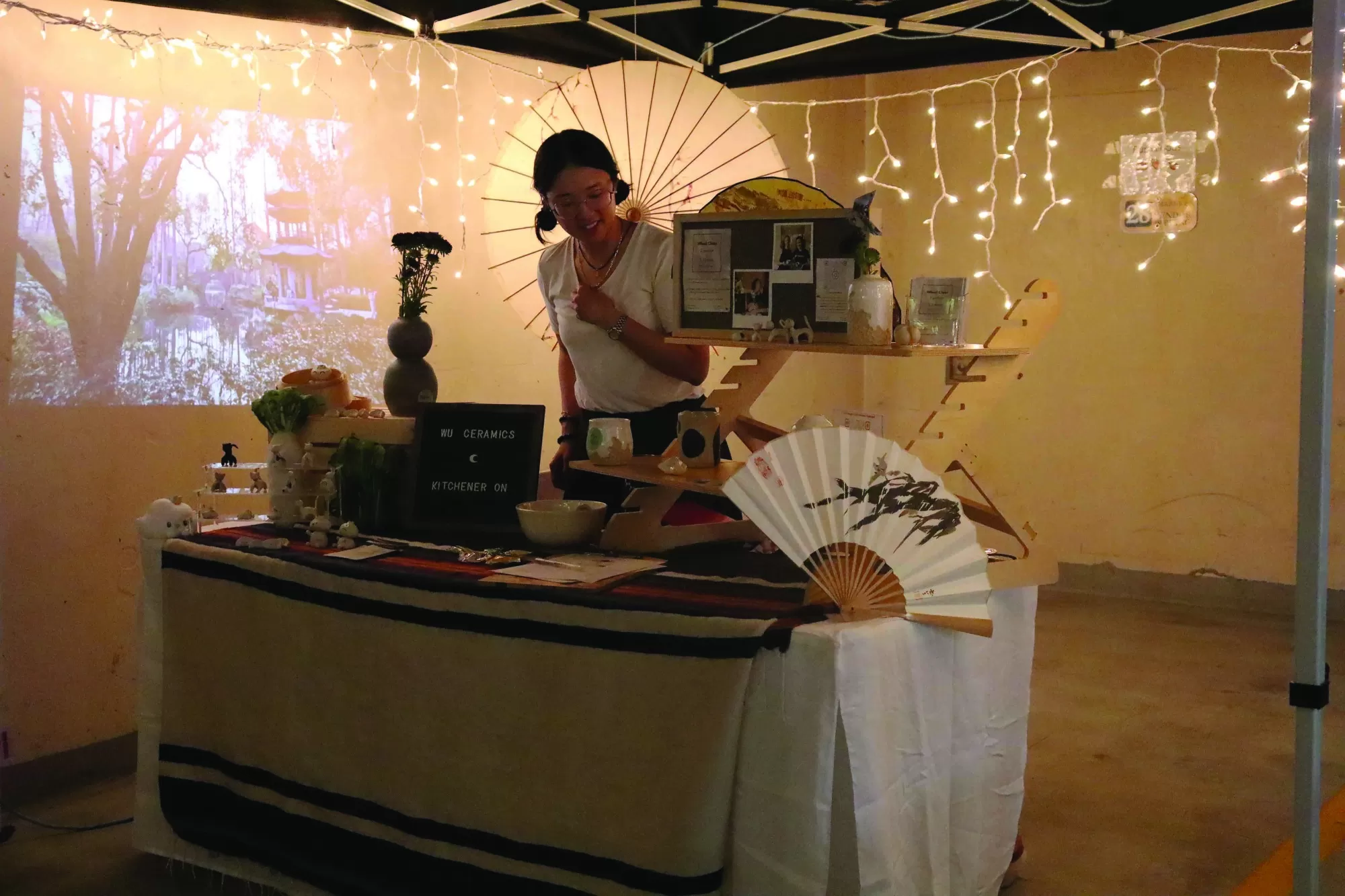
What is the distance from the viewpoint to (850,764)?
153 centimetres

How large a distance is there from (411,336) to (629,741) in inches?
44.4

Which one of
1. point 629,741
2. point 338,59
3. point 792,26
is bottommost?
point 629,741

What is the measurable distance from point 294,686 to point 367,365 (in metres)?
1.60

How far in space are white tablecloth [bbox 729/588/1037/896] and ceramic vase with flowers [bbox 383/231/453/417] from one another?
1.17 m

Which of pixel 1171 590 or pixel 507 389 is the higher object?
pixel 507 389

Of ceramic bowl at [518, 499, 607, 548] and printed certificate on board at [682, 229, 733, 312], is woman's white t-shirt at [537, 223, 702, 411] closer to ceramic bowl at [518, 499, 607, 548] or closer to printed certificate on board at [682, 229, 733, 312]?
printed certificate on board at [682, 229, 733, 312]

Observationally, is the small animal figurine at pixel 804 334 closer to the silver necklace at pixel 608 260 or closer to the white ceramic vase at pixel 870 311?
the white ceramic vase at pixel 870 311

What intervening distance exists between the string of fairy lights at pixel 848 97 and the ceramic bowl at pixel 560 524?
56.7 inches

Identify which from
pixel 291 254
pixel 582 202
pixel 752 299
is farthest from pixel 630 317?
pixel 291 254

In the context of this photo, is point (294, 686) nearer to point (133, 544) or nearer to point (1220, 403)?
point (133, 544)

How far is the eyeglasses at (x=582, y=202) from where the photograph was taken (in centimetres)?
225

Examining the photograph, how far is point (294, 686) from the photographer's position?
2064 mm

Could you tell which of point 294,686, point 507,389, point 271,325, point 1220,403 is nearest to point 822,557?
A: point 294,686

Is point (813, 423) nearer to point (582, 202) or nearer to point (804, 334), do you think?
point (804, 334)
